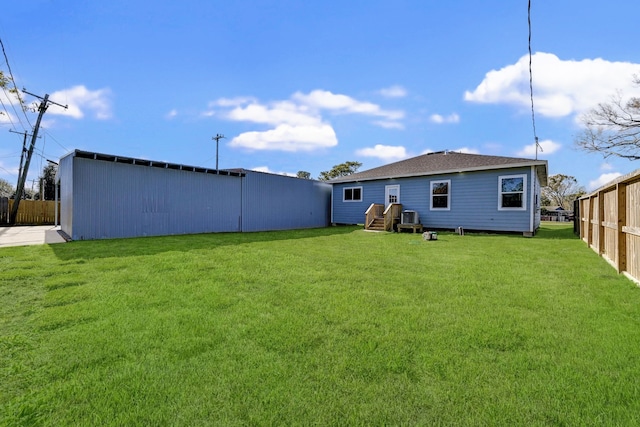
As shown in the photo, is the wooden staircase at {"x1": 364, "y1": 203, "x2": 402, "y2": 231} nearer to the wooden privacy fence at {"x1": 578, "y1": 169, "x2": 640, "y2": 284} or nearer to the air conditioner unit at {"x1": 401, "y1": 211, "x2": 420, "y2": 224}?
the air conditioner unit at {"x1": 401, "y1": 211, "x2": 420, "y2": 224}

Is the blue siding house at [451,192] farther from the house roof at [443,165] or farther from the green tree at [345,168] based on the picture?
the green tree at [345,168]

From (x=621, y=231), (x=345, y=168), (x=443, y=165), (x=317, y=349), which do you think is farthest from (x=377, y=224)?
(x=345, y=168)

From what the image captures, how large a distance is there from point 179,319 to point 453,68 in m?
10.7

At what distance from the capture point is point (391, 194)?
15.2m

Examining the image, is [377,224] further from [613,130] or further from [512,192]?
[613,130]

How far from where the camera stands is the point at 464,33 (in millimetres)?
7926

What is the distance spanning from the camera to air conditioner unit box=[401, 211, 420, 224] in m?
13.8

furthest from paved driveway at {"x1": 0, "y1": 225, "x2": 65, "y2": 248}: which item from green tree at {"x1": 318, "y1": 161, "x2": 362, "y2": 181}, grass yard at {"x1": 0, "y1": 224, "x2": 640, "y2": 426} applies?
green tree at {"x1": 318, "y1": 161, "x2": 362, "y2": 181}

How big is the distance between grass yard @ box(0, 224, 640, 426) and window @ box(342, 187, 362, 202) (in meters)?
12.0

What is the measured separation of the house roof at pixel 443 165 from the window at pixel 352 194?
53cm

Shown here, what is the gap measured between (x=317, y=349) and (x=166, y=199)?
11236 mm

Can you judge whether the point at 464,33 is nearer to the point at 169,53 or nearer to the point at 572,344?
the point at 572,344

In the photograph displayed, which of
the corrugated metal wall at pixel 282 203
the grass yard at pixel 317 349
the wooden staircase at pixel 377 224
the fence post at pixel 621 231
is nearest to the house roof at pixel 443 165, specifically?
the corrugated metal wall at pixel 282 203

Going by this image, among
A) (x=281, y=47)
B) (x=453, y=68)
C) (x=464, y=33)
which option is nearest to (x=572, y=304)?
(x=464, y=33)
